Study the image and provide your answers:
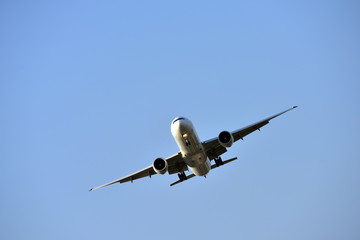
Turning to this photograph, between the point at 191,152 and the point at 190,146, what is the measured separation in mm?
766

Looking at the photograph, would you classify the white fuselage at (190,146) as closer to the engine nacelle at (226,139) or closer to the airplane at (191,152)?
the airplane at (191,152)

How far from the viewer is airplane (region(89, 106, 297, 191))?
1403 inches

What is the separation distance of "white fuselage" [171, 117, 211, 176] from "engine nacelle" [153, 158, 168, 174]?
1.57 m

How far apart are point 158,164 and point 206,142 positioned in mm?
4013

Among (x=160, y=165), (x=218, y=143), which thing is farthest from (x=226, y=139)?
(x=160, y=165)

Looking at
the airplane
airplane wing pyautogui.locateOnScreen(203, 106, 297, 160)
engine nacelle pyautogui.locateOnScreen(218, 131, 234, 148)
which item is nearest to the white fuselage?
the airplane

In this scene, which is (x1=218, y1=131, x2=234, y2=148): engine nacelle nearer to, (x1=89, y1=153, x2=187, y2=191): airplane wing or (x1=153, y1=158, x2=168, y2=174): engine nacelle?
(x1=89, y1=153, x2=187, y2=191): airplane wing

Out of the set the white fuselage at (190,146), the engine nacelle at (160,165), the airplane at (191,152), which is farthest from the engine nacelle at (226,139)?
the engine nacelle at (160,165)

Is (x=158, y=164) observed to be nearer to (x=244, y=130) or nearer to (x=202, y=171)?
(x=202, y=171)

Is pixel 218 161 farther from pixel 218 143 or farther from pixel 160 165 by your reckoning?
pixel 160 165

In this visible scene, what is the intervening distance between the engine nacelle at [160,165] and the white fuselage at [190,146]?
1568mm

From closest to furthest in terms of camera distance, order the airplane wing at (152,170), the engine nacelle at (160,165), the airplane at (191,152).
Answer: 1. the airplane at (191,152)
2. the engine nacelle at (160,165)
3. the airplane wing at (152,170)

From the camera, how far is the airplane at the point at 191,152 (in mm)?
35625

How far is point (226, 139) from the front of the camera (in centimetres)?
3684
